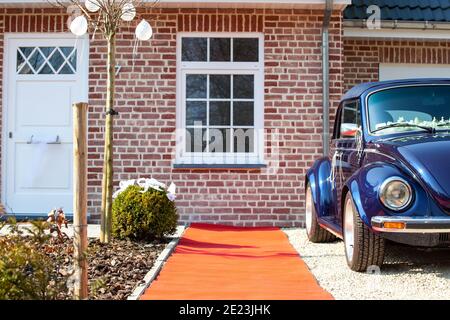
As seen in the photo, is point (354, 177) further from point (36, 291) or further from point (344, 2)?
point (344, 2)

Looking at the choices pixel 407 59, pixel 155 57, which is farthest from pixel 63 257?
pixel 407 59

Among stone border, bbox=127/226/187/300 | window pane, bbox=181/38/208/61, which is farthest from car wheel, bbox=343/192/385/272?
window pane, bbox=181/38/208/61

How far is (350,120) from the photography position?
646cm

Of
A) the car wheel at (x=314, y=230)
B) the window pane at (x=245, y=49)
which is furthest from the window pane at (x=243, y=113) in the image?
the car wheel at (x=314, y=230)

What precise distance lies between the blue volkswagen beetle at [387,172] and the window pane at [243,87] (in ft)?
8.18

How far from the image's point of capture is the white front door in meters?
9.17

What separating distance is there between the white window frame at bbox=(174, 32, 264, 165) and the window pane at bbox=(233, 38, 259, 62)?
0.06 metres

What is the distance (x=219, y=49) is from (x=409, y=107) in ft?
12.8

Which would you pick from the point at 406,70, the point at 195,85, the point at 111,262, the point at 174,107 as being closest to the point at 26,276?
the point at 111,262

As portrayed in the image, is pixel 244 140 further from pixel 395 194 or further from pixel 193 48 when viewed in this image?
pixel 395 194

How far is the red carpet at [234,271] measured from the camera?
4578mm

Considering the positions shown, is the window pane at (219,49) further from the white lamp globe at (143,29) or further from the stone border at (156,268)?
the stone border at (156,268)

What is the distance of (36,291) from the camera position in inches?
137
